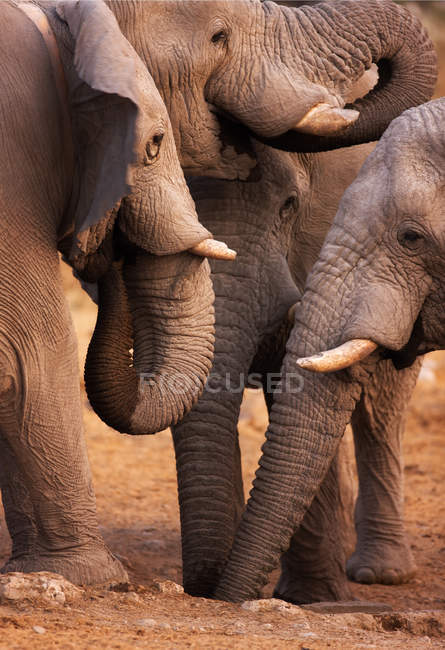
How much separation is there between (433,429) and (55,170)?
5.83 m

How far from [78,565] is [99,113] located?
140 cm

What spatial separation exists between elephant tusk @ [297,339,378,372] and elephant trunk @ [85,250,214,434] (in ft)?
1.11

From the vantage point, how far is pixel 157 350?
3.79m

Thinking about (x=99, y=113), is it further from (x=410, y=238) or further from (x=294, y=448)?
(x=294, y=448)

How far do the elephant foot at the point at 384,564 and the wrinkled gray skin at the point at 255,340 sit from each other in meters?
0.65

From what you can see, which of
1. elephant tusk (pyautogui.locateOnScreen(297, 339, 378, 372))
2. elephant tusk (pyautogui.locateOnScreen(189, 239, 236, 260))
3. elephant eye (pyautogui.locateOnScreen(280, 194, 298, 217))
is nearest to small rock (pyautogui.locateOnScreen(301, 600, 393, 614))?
elephant tusk (pyautogui.locateOnScreen(297, 339, 378, 372))

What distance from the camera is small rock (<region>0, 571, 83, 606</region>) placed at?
3.31m

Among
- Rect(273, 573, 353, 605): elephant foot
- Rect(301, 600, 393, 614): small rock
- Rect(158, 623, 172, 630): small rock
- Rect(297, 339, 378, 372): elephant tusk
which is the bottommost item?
Rect(273, 573, 353, 605): elephant foot

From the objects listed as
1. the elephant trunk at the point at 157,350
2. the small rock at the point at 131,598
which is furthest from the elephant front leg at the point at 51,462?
the small rock at the point at 131,598

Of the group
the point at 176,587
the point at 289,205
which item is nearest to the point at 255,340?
the point at 289,205

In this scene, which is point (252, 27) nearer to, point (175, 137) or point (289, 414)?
point (175, 137)

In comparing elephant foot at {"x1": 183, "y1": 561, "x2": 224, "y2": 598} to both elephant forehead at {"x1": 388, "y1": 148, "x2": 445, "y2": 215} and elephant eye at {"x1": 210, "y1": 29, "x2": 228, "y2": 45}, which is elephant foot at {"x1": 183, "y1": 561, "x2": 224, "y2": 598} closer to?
elephant forehead at {"x1": 388, "y1": 148, "x2": 445, "y2": 215}

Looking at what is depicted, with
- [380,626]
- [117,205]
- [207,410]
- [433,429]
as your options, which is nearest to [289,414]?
[207,410]

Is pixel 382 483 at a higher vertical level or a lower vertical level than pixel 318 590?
higher
